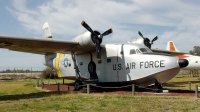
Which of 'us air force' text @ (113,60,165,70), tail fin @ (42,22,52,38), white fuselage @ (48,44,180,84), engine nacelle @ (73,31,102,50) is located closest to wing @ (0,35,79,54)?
engine nacelle @ (73,31,102,50)

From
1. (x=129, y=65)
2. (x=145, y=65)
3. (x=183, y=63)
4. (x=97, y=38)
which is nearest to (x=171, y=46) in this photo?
(x=129, y=65)

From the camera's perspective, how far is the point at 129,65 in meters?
15.3

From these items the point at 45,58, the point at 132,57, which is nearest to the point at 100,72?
the point at 132,57

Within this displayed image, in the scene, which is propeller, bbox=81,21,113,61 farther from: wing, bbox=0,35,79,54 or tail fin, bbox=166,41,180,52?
tail fin, bbox=166,41,180,52

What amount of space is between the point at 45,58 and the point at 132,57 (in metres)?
11.1

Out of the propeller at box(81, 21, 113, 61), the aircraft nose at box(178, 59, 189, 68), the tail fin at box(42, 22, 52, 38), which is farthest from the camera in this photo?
the tail fin at box(42, 22, 52, 38)

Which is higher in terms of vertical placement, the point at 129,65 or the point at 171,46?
the point at 171,46

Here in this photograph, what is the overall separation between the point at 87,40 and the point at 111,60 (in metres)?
2.55

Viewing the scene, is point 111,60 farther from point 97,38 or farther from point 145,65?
point 145,65

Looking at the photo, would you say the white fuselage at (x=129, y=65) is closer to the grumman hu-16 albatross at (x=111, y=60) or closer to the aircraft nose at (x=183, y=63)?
the grumman hu-16 albatross at (x=111, y=60)

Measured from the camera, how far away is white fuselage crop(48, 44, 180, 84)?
1370cm

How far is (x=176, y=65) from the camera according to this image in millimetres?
13148

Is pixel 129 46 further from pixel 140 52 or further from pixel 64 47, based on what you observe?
pixel 64 47

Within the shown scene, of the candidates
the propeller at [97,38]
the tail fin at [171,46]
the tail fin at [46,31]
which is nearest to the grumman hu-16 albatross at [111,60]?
the propeller at [97,38]
